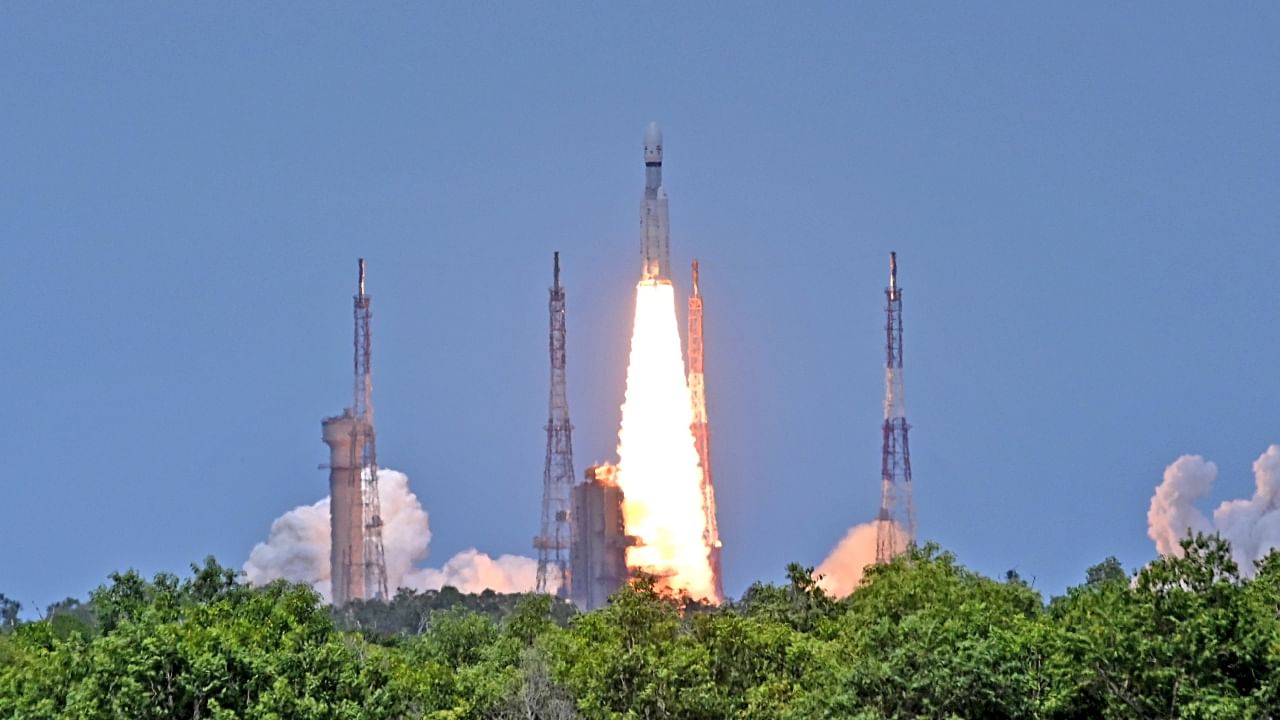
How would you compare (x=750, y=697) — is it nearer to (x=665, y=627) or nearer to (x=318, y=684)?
(x=665, y=627)

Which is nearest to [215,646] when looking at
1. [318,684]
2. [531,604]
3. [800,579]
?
[318,684]

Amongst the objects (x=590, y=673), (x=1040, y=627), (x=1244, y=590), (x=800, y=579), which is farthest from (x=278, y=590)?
(x=1244, y=590)

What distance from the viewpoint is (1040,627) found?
101 m

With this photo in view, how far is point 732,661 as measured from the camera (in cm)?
11544

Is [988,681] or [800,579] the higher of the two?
[800,579]

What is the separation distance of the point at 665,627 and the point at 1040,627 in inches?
762

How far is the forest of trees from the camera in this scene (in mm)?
92875

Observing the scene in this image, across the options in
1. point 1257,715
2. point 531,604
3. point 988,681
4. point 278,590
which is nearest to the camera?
point 1257,715

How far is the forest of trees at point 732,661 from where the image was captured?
305 ft

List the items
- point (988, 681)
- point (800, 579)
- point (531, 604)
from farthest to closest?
point (531, 604) → point (800, 579) → point (988, 681)

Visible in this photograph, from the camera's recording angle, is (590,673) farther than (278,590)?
No

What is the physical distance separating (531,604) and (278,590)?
33.6 metres

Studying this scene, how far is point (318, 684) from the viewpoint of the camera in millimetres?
99312

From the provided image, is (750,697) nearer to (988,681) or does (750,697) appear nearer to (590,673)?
(590,673)
